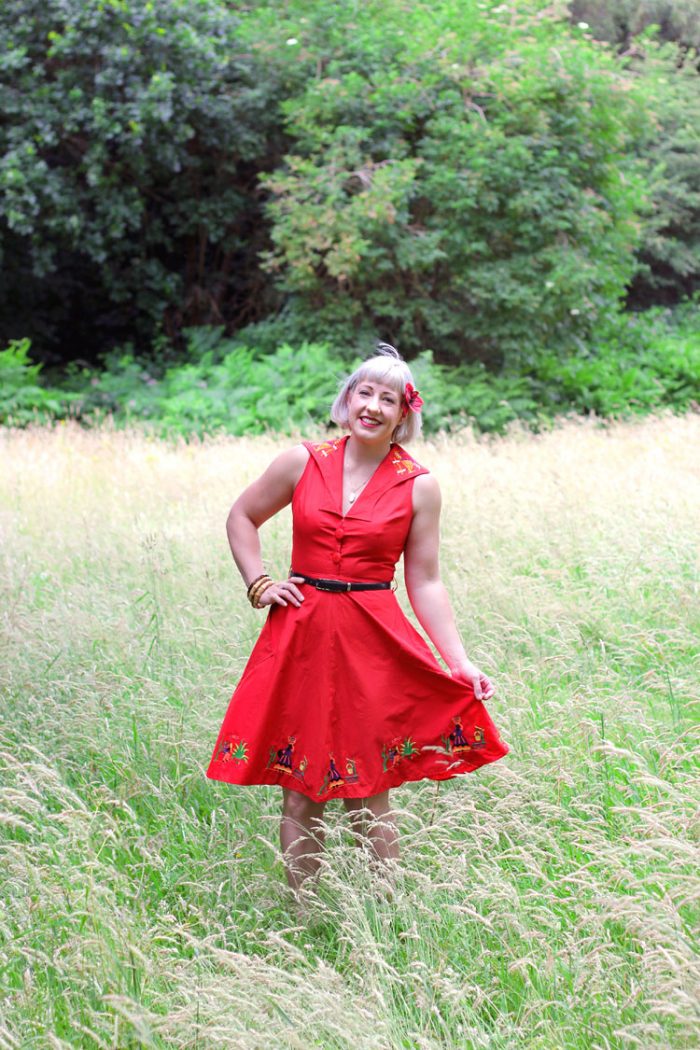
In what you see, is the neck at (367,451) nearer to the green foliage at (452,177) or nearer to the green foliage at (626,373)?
the green foliage at (452,177)

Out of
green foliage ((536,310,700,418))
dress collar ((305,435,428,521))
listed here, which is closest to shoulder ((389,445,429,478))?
dress collar ((305,435,428,521))

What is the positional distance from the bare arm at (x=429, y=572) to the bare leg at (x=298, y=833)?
55 centimetres

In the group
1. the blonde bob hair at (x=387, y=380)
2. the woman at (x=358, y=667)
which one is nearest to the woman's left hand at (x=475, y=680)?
the woman at (x=358, y=667)

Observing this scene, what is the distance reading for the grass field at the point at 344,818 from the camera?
2.38 meters

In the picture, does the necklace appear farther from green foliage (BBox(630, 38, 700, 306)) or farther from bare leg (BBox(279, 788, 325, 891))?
green foliage (BBox(630, 38, 700, 306))

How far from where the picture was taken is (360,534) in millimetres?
3072

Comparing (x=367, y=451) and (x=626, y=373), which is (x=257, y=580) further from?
(x=626, y=373)

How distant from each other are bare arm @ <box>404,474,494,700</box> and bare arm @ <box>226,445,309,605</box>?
360mm

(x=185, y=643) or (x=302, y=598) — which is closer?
(x=302, y=598)

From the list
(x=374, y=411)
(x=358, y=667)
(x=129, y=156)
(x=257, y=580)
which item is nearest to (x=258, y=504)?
(x=257, y=580)

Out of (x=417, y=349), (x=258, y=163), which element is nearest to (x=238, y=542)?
(x=417, y=349)

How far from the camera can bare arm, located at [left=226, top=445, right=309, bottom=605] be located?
3242mm

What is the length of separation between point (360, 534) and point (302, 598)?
235mm

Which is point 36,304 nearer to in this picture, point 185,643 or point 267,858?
point 185,643
